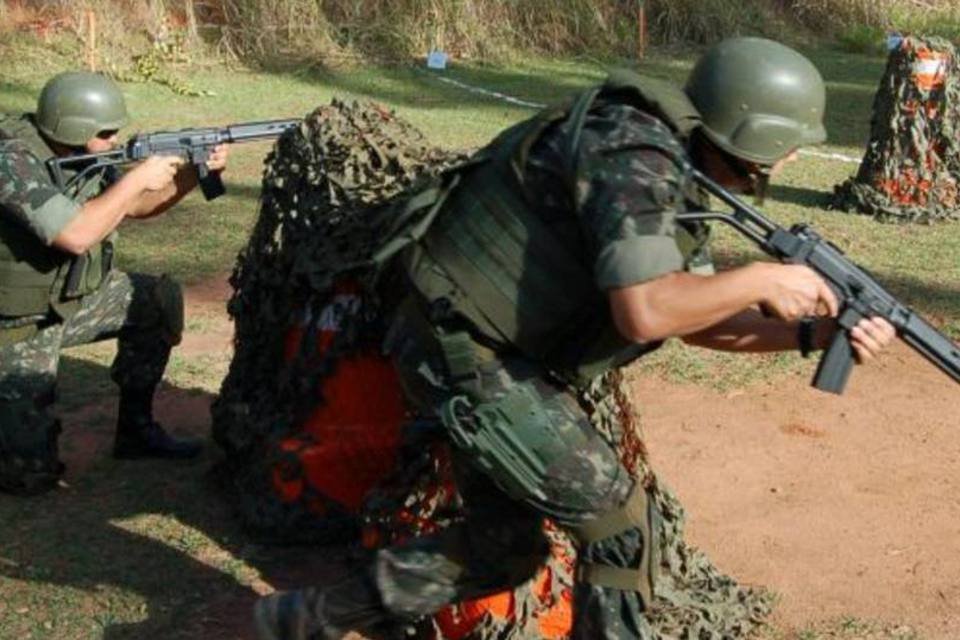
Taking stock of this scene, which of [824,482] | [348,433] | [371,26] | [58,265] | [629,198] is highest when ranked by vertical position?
[629,198]

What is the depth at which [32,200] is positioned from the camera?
5.10 meters

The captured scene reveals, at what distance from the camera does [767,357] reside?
6.94 meters

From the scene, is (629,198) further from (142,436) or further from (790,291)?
(142,436)

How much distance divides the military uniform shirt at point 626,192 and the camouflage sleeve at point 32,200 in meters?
2.40

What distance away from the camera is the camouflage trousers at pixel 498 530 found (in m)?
3.46

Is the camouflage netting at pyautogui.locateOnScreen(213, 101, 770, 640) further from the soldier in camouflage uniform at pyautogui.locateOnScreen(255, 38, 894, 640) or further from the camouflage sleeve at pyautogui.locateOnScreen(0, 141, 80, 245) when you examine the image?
the camouflage sleeve at pyautogui.locateOnScreen(0, 141, 80, 245)

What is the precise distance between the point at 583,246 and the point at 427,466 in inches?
50.3

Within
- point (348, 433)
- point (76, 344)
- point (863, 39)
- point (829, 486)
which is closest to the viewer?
point (348, 433)

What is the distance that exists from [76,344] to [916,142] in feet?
21.3

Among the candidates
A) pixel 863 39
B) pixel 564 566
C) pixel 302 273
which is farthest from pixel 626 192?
pixel 863 39

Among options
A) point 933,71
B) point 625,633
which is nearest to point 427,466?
point 625,633

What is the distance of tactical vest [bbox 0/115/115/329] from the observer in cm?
533

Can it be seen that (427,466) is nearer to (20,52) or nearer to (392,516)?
(392,516)

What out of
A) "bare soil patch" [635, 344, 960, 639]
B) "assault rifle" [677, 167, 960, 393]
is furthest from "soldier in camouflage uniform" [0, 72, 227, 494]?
"assault rifle" [677, 167, 960, 393]
